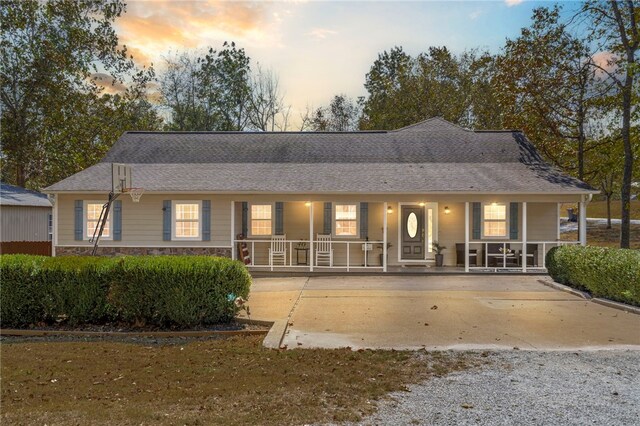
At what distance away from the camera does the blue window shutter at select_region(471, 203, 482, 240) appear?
15.4 metres

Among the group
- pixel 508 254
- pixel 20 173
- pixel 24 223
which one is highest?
pixel 20 173

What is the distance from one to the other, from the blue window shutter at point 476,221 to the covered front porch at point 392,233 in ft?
0.10

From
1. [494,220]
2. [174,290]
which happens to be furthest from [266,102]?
[174,290]

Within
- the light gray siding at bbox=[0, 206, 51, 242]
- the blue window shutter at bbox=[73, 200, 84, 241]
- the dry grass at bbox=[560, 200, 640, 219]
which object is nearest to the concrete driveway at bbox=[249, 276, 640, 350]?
the blue window shutter at bbox=[73, 200, 84, 241]

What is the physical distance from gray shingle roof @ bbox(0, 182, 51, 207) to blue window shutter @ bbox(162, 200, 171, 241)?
10.8 metres

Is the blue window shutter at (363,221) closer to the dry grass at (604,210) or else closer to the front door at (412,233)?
the front door at (412,233)

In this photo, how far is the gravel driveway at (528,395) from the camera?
412 cm

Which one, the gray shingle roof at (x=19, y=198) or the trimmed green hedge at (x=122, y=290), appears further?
the gray shingle roof at (x=19, y=198)

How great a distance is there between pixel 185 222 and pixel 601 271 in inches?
449

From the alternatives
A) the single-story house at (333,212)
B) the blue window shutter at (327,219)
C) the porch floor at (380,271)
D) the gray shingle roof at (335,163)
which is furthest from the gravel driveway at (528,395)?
the blue window shutter at (327,219)

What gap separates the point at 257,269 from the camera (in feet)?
49.1

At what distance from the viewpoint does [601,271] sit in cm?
988

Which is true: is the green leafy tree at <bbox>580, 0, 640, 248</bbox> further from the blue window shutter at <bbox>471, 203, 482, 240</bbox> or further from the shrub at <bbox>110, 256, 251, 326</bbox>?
the shrub at <bbox>110, 256, 251, 326</bbox>

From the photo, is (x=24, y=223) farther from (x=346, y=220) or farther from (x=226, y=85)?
(x=226, y=85)
